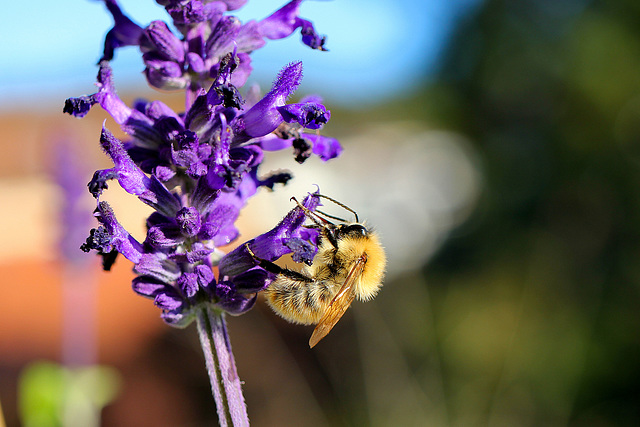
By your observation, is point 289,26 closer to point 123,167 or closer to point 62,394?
point 123,167

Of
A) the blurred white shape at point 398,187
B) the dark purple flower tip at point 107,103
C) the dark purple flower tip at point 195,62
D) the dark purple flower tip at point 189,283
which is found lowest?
the blurred white shape at point 398,187

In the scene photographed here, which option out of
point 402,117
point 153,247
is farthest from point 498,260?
point 402,117

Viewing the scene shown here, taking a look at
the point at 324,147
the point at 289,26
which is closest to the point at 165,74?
the point at 289,26

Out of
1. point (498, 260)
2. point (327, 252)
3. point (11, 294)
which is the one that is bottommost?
point (11, 294)

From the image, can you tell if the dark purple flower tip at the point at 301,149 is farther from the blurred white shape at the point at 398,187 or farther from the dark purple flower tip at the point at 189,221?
the blurred white shape at the point at 398,187

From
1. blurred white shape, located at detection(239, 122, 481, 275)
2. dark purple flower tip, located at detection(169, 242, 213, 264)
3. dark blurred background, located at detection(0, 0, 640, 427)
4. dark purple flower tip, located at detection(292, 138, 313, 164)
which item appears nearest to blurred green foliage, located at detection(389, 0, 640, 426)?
dark blurred background, located at detection(0, 0, 640, 427)

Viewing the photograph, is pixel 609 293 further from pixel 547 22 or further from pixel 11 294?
pixel 11 294

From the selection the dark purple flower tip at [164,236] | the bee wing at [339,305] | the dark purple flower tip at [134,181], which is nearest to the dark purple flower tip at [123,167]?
the dark purple flower tip at [134,181]
